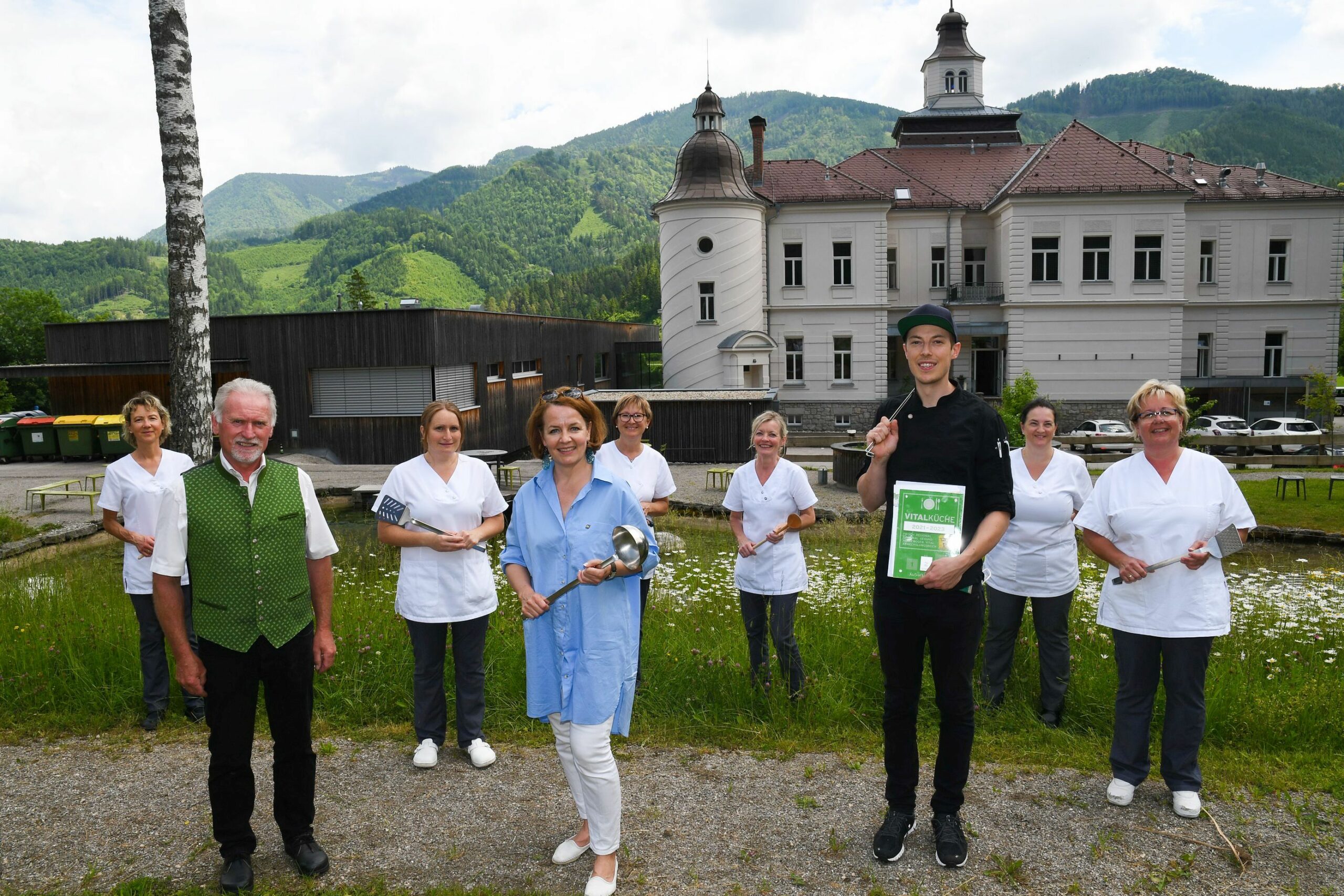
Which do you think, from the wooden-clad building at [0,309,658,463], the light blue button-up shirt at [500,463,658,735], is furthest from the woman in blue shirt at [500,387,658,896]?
the wooden-clad building at [0,309,658,463]

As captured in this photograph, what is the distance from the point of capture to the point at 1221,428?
3356cm

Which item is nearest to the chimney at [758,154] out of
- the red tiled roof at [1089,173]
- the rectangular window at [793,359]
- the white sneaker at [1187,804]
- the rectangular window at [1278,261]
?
the rectangular window at [793,359]

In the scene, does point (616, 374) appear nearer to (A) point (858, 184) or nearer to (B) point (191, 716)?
(A) point (858, 184)

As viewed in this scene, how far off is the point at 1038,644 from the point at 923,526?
2.44 meters

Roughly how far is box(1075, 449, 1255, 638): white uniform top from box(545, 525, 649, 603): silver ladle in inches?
95.3

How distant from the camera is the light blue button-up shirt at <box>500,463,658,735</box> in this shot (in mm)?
3836

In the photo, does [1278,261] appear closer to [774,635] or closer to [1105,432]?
[1105,432]

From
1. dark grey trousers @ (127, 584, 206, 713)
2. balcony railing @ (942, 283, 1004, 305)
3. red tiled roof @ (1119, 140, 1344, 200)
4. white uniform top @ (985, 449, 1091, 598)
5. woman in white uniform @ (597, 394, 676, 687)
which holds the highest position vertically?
red tiled roof @ (1119, 140, 1344, 200)

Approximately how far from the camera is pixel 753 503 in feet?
20.1

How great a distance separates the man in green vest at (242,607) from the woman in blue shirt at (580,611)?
3.31 feet

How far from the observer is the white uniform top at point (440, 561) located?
17.0 ft

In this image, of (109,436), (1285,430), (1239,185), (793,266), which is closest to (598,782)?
(109,436)

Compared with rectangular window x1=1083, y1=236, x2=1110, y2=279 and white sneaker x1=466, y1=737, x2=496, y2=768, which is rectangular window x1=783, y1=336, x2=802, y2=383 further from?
white sneaker x1=466, y1=737, x2=496, y2=768

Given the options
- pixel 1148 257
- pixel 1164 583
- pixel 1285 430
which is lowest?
pixel 1285 430
